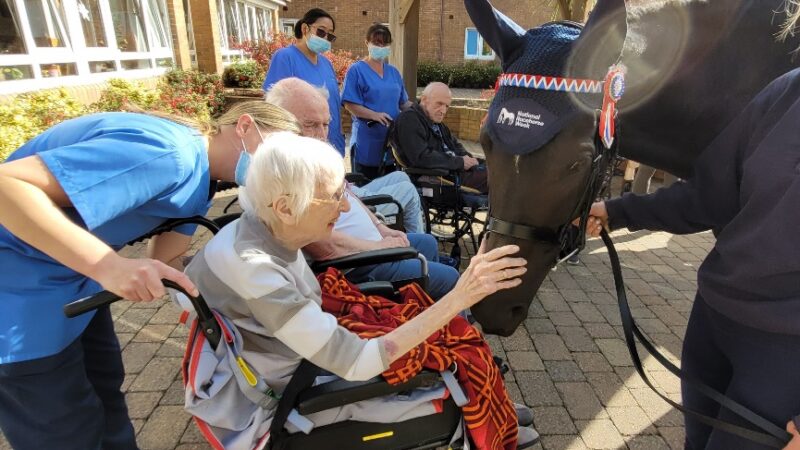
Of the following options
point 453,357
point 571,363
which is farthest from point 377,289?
point 571,363

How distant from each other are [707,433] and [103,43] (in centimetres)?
1058

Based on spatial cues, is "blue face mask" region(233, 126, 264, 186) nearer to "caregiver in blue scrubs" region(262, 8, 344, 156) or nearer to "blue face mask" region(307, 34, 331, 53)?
"caregiver in blue scrubs" region(262, 8, 344, 156)

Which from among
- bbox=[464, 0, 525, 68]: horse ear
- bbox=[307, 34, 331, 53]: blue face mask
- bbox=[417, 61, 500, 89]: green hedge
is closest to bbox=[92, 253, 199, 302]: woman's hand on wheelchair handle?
bbox=[464, 0, 525, 68]: horse ear

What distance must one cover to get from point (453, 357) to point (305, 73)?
10.7ft

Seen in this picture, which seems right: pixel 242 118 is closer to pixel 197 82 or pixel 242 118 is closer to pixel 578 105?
pixel 578 105

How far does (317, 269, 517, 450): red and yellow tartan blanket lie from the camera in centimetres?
147

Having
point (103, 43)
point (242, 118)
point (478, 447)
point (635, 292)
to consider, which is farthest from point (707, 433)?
point (103, 43)

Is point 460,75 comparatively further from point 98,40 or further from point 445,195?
point 445,195

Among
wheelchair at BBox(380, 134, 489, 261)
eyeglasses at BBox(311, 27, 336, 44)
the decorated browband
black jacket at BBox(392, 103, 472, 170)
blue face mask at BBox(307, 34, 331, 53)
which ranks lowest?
wheelchair at BBox(380, 134, 489, 261)

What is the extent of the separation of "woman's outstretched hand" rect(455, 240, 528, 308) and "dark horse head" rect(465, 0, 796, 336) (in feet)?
0.15

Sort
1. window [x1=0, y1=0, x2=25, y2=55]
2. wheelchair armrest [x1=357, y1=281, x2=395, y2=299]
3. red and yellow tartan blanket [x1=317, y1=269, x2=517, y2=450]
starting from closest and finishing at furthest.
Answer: red and yellow tartan blanket [x1=317, y1=269, x2=517, y2=450] → wheelchair armrest [x1=357, y1=281, x2=395, y2=299] → window [x1=0, y1=0, x2=25, y2=55]

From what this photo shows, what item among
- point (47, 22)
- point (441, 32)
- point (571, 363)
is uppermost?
point (441, 32)

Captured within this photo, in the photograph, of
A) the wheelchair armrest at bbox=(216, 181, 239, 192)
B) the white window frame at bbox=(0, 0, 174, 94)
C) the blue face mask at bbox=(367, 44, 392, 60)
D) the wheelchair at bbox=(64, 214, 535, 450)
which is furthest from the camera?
the white window frame at bbox=(0, 0, 174, 94)

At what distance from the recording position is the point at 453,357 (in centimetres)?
153
